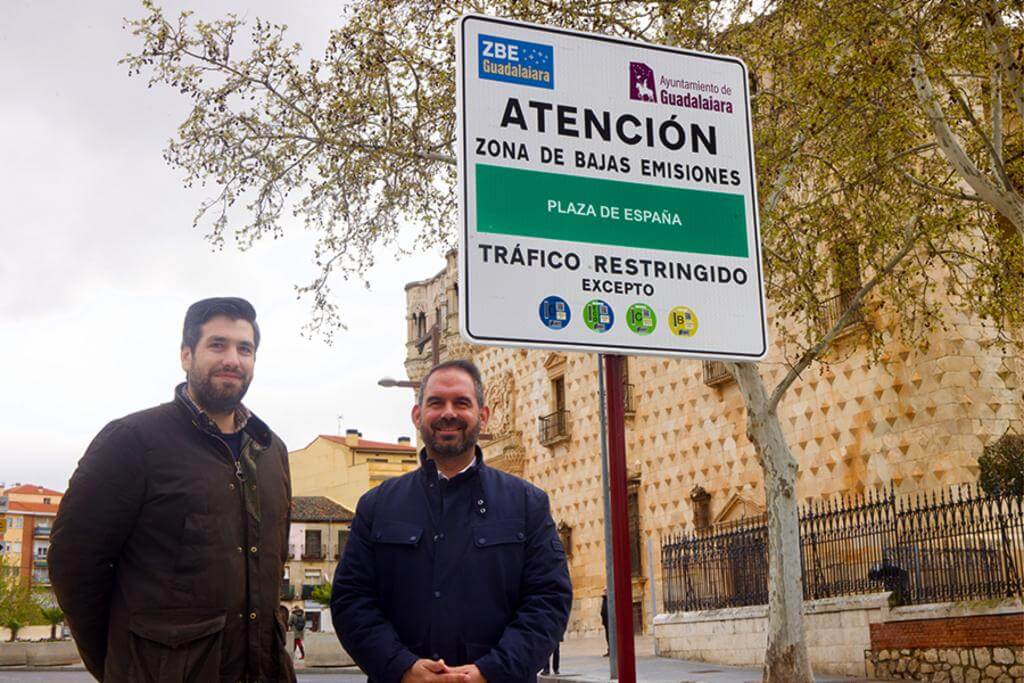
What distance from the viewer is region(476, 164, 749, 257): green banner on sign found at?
3104 millimetres

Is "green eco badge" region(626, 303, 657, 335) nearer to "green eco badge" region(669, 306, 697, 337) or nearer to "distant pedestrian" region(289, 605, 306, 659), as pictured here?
"green eco badge" region(669, 306, 697, 337)

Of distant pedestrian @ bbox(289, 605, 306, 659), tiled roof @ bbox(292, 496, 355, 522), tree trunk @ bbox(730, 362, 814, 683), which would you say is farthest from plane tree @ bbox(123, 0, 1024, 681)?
tiled roof @ bbox(292, 496, 355, 522)

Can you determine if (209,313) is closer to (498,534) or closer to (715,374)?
(498,534)

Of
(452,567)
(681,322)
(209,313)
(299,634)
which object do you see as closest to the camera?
(681,322)

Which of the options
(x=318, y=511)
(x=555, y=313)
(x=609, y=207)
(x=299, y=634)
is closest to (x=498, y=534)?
(x=555, y=313)

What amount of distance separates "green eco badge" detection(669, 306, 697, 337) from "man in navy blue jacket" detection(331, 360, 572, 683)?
2.63ft

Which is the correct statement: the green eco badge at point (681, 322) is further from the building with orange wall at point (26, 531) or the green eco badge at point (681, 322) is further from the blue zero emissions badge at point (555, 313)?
the building with orange wall at point (26, 531)

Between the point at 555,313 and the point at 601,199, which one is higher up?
the point at 601,199

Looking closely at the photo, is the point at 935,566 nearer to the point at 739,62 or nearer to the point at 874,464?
the point at 874,464

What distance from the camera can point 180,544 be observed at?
3.50 meters

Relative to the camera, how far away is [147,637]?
3.38 m

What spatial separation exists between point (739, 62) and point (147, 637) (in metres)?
2.48

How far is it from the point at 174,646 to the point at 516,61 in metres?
1.97

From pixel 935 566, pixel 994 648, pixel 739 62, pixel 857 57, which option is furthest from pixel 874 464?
pixel 739 62
